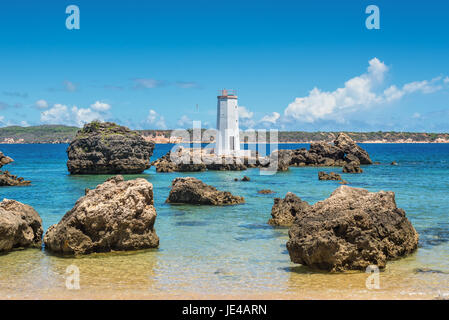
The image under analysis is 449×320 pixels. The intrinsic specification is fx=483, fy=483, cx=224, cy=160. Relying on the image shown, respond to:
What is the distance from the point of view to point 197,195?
83.4 ft

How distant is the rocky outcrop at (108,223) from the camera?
14.0m

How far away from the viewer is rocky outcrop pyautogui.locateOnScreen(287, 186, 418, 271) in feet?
39.4

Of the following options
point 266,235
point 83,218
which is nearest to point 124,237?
point 83,218

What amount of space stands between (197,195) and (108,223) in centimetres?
1137

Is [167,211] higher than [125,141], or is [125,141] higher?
[125,141]

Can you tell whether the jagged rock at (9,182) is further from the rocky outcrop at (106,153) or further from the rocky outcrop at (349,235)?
the rocky outcrop at (349,235)

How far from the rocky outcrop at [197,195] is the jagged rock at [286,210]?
5.67 m

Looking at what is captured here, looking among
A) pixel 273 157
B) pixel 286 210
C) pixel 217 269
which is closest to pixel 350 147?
pixel 273 157

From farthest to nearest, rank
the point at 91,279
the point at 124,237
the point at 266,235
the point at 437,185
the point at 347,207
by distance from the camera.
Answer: the point at 437,185 → the point at 266,235 → the point at 124,237 → the point at 347,207 → the point at 91,279

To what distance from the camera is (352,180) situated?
40.7 meters

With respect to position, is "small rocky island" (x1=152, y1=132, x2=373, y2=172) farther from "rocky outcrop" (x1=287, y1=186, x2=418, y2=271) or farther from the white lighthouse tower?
"rocky outcrop" (x1=287, y1=186, x2=418, y2=271)
